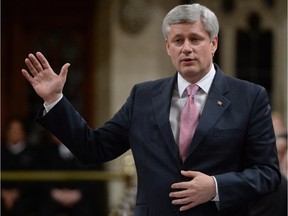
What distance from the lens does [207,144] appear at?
11.3ft

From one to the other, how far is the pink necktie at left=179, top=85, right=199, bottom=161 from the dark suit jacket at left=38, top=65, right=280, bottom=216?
31mm

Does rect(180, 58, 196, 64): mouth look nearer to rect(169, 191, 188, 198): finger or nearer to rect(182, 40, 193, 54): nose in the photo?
rect(182, 40, 193, 54): nose

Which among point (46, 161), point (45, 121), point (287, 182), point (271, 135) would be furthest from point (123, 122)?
point (46, 161)

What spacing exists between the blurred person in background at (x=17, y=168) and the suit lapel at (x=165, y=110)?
600 cm

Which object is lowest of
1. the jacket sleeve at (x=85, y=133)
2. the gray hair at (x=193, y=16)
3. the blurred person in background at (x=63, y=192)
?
the blurred person in background at (x=63, y=192)

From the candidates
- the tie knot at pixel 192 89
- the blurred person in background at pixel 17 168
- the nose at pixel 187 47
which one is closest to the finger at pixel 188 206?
the tie knot at pixel 192 89

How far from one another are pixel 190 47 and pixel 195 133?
12.4 inches

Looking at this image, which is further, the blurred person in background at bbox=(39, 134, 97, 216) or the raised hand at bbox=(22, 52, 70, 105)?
the blurred person in background at bbox=(39, 134, 97, 216)

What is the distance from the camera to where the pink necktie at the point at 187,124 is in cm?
349

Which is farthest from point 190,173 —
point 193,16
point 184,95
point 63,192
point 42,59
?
point 63,192

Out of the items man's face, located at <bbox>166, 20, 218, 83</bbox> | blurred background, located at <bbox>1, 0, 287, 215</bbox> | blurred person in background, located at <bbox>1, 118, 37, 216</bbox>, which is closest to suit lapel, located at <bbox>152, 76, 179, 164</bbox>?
man's face, located at <bbox>166, 20, 218, 83</bbox>

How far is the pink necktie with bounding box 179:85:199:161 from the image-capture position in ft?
11.5

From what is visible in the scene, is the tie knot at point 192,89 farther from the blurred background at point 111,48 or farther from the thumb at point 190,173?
the blurred background at point 111,48

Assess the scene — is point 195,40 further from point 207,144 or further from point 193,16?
point 207,144
